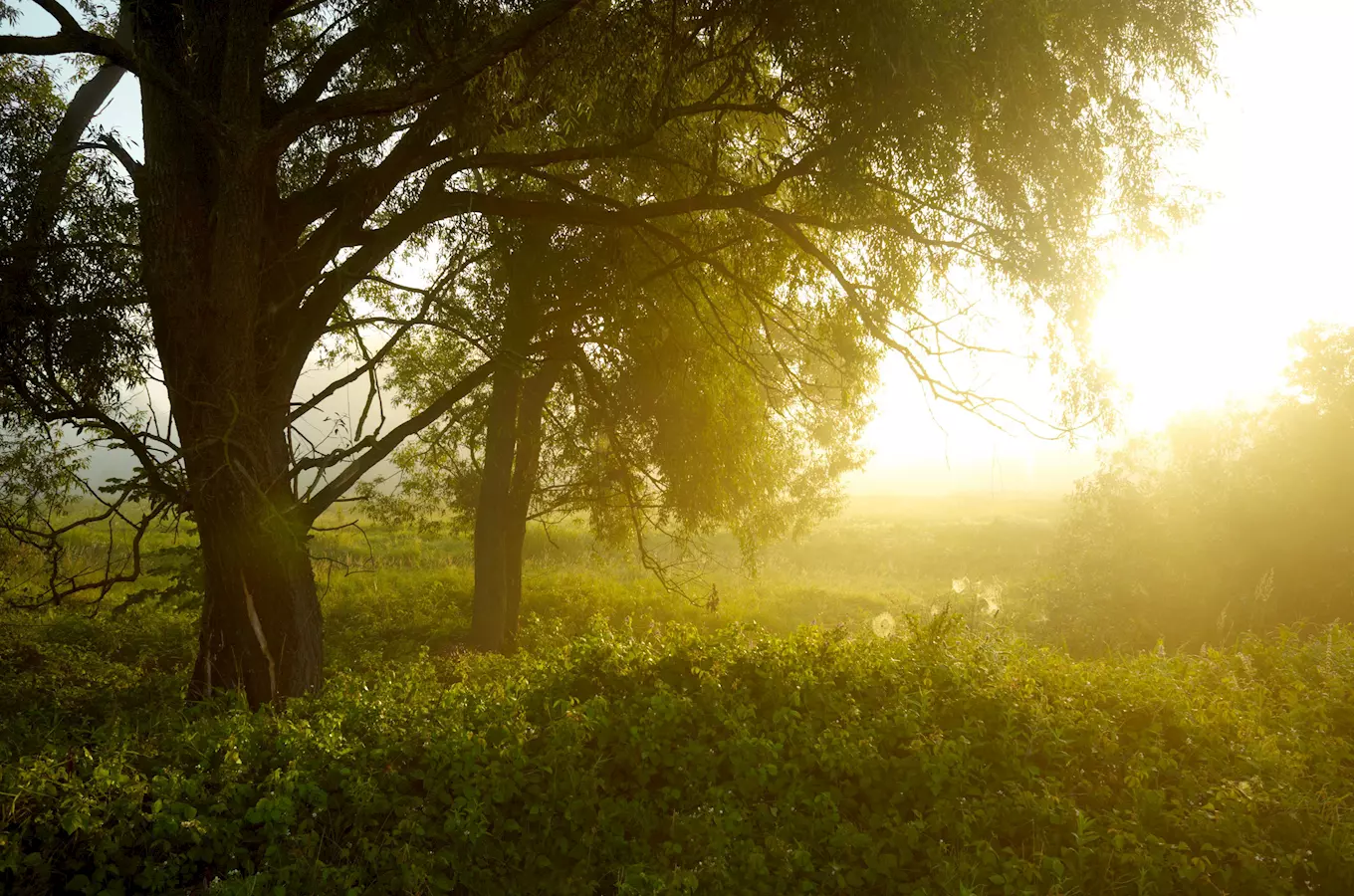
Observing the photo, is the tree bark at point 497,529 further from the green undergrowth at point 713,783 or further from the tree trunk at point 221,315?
the green undergrowth at point 713,783

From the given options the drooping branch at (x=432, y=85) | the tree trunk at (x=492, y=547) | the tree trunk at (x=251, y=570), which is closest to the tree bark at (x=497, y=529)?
the tree trunk at (x=492, y=547)

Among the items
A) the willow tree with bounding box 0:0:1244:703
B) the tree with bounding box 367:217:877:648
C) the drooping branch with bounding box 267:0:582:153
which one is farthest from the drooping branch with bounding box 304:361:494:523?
the drooping branch with bounding box 267:0:582:153

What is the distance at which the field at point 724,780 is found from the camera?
4.07 meters

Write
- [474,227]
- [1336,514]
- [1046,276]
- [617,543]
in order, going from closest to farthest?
1. [1046,276]
2. [474,227]
3. [617,543]
4. [1336,514]

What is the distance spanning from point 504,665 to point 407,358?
32.9 ft

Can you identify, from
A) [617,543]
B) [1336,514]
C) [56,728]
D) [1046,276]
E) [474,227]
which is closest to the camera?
[56,728]

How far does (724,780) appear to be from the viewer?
207 inches

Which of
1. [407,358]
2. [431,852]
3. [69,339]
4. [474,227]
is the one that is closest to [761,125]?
[474,227]

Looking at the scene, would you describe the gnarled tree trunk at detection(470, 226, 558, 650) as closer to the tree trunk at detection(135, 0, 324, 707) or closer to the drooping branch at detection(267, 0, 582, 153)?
the tree trunk at detection(135, 0, 324, 707)

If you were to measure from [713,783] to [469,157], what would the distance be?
A: 6.36 metres

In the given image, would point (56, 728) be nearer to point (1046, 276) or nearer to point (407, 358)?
point (1046, 276)

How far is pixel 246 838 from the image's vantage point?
4.12 meters

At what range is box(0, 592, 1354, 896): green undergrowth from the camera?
405cm

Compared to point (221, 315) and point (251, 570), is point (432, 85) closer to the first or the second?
point (221, 315)
